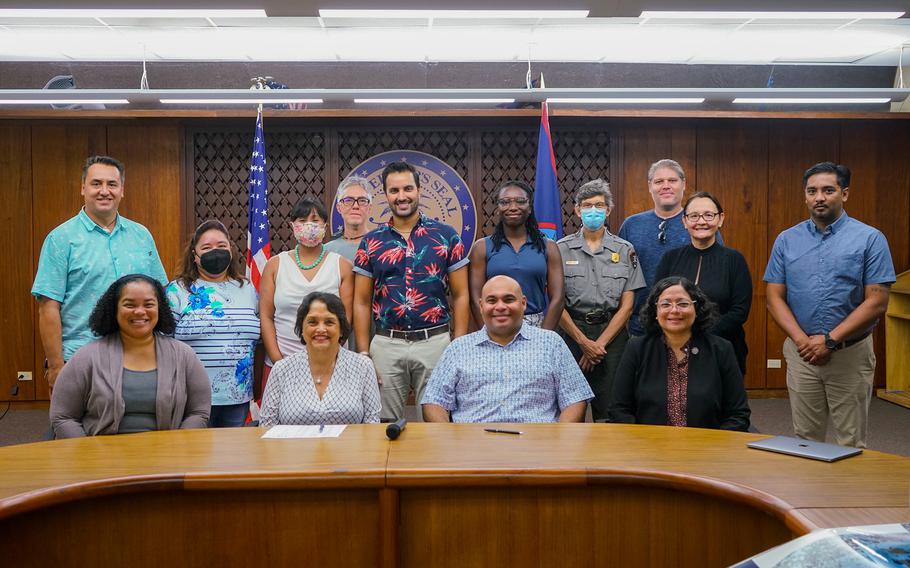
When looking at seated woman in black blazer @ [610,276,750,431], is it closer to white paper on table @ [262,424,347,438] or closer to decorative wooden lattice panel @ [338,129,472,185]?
white paper on table @ [262,424,347,438]

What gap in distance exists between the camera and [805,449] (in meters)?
1.96

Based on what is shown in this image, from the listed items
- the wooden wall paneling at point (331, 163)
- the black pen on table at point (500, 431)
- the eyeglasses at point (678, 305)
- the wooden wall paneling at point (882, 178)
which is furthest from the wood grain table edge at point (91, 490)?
the wooden wall paneling at point (882, 178)

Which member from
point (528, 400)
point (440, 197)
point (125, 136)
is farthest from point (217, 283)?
point (125, 136)

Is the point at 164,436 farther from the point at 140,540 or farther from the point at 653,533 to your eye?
the point at 653,533

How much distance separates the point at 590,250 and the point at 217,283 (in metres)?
1.74

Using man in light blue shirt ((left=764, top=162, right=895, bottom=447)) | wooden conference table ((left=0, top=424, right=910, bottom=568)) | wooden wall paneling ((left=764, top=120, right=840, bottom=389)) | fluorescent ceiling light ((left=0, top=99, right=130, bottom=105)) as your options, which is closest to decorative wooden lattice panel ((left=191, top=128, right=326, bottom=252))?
fluorescent ceiling light ((left=0, top=99, right=130, bottom=105))

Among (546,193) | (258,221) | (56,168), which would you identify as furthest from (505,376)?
(56,168)

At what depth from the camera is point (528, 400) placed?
2570mm

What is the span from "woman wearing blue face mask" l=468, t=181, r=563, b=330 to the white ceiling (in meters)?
2.56

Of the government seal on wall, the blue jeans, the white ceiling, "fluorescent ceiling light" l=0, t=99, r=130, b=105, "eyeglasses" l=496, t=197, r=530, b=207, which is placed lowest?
the blue jeans

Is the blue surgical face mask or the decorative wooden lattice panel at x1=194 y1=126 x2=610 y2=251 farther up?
the decorative wooden lattice panel at x1=194 y1=126 x2=610 y2=251

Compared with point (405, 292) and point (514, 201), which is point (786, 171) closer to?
point (514, 201)

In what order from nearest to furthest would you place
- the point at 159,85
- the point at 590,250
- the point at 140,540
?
the point at 140,540
the point at 590,250
the point at 159,85

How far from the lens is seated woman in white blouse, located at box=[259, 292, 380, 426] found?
8.17ft
